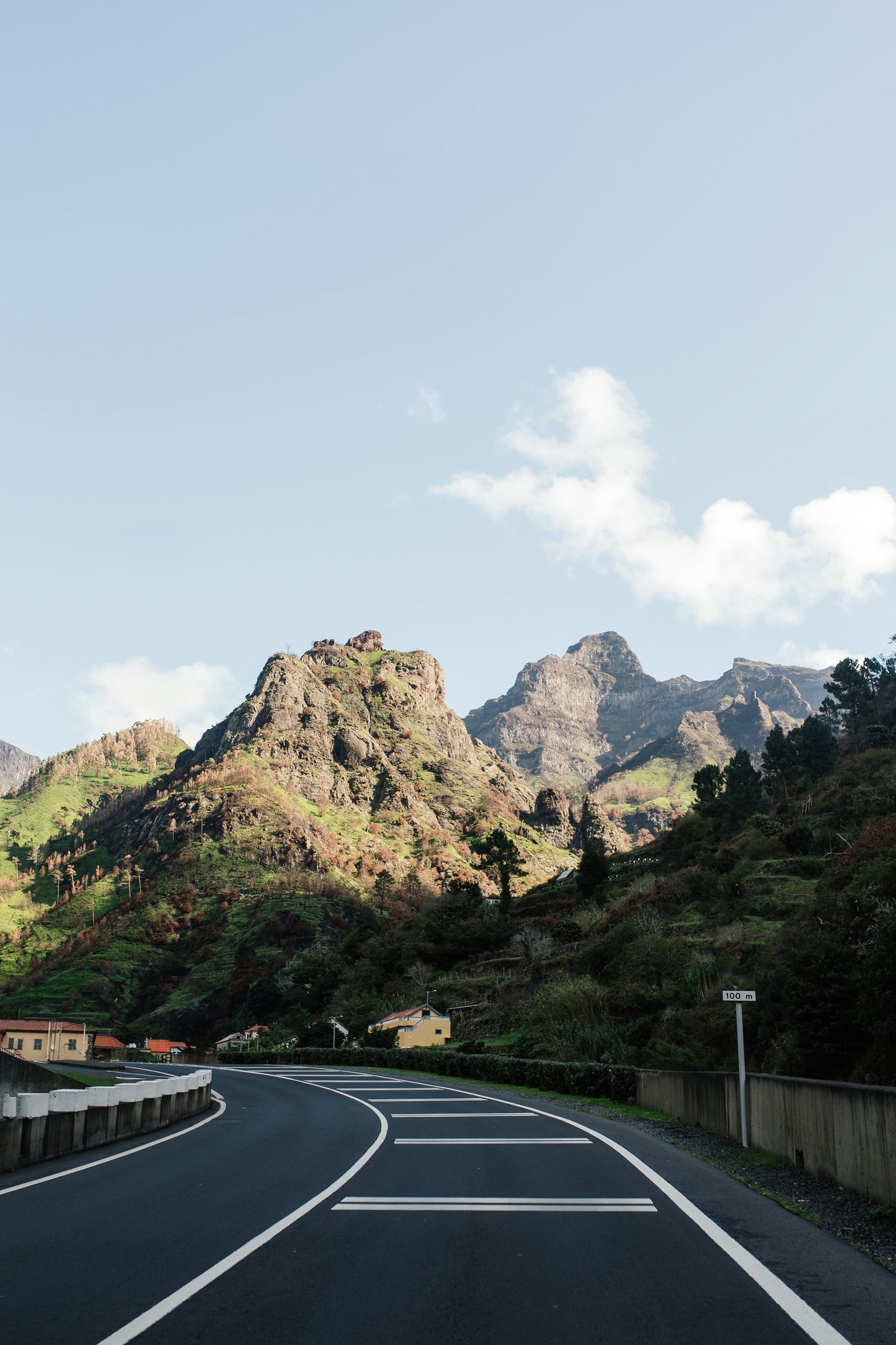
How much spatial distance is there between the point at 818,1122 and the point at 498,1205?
13.5 ft

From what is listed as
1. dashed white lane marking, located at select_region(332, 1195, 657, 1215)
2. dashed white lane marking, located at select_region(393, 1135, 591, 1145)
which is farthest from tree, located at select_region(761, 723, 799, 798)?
dashed white lane marking, located at select_region(332, 1195, 657, 1215)

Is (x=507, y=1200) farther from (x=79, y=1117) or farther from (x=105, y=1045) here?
(x=105, y=1045)

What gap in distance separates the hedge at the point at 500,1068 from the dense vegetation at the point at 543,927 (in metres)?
1.85

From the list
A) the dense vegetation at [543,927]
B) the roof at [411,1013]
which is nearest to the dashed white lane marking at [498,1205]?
the dense vegetation at [543,927]

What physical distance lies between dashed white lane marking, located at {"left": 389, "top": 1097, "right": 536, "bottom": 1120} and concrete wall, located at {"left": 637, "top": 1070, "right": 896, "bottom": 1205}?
5.20 m

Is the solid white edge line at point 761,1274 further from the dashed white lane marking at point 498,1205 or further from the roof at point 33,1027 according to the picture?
the roof at point 33,1027

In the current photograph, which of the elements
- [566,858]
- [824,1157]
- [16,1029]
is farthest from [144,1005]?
[824,1157]

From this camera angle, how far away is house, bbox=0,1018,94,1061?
88775 mm

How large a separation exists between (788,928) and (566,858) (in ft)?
541

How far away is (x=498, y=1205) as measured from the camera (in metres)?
9.20

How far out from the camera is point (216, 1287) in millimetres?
5902

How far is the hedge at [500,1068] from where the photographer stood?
84.7ft

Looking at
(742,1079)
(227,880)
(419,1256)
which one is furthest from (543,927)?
(419,1256)

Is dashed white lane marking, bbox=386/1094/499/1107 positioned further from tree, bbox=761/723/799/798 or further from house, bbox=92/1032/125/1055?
house, bbox=92/1032/125/1055
